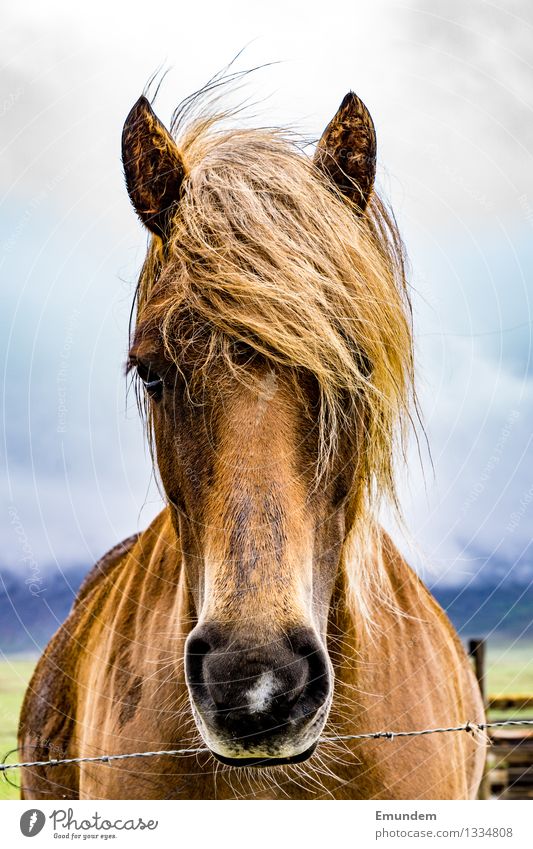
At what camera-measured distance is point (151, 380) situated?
2.23 metres

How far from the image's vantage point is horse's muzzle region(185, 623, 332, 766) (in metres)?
1.62

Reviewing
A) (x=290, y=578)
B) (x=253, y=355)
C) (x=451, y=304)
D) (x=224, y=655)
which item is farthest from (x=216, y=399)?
(x=451, y=304)

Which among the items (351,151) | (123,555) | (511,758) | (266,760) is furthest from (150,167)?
(511,758)

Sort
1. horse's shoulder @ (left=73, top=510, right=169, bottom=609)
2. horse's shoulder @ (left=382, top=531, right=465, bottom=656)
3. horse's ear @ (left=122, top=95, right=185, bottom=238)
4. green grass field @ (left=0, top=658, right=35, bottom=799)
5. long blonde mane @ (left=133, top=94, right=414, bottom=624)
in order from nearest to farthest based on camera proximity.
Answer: long blonde mane @ (left=133, top=94, right=414, bottom=624)
horse's ear @ (left=122, top=95, right=185, bottom=238)
horse's shoulder @ (left=382, top=531, right=465, bottom=656)
horse's shoulder @ (left=73, top=510, right=169, bottom=609)
green grass field @ (left=0, top=658, right=35, bottom=799)

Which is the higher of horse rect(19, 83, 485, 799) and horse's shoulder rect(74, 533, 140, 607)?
horse rect(19, 83, 485, 799)

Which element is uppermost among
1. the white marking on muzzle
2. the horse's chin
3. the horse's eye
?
the horse's eye

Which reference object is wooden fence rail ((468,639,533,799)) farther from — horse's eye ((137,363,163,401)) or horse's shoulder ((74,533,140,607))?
horse's eye ((137,363,163,401))

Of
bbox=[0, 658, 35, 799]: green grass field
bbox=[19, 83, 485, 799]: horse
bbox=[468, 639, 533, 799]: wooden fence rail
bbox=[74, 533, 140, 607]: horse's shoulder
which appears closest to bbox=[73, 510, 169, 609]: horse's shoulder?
bbox=[74, 533, 140, 607]: horse's shoulder

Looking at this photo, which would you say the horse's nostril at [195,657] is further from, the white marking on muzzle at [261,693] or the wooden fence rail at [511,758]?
the wooden fence rail at [511,758]

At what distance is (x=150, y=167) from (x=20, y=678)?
2.61 m

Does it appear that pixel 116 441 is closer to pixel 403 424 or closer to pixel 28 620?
pixel 28 620

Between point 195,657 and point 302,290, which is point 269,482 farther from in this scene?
point 302,290

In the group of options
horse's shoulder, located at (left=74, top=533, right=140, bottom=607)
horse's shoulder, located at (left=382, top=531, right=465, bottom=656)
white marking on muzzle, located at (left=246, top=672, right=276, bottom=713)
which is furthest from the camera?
horse's shoulder, located at (left=74, top=533, right=140, bottom=607)
